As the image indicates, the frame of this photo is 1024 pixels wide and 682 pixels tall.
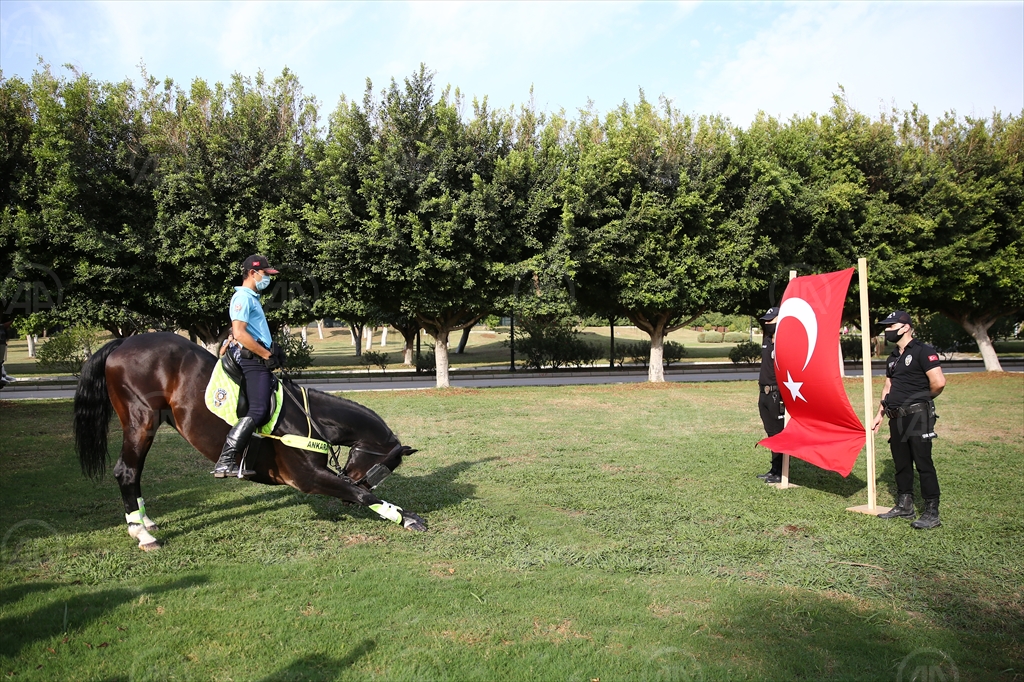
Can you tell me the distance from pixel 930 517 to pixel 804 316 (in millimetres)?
2904

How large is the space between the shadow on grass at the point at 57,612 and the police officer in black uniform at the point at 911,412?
759 cm

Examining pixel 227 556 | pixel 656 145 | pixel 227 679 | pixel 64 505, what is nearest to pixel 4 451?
pixel 64 505

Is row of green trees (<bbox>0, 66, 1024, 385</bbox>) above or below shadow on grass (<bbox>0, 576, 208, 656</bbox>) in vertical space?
above

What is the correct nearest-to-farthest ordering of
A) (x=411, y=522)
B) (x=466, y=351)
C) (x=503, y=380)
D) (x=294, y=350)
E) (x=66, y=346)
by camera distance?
(x=411, y=522) → (x=66, y=346) → (x=294, y=350) → (x=503, y=380) → (x=466, y=351)

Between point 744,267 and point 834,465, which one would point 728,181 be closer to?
point 744,267

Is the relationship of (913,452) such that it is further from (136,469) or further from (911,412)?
(136,469)

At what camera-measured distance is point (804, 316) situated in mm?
9320

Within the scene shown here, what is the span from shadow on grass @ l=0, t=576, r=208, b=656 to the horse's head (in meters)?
1.82

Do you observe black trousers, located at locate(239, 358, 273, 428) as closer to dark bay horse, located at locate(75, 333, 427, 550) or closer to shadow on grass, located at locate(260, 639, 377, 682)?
dark bay horse, located at locate(75, 333, 427, 550)

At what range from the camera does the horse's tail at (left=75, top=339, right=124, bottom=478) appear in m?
7.43

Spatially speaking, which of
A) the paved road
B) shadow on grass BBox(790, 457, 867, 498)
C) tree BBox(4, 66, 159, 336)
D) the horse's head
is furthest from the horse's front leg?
the paved road

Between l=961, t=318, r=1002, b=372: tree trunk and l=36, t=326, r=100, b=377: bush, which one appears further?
l=961, t=318, r=1002, b=372: tree trunk

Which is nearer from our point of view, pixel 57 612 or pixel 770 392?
pixel 57 612

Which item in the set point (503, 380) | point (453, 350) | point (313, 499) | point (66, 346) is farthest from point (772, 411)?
point (453, 350)
